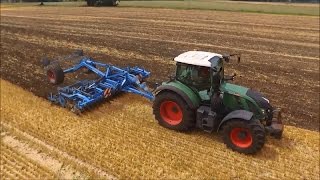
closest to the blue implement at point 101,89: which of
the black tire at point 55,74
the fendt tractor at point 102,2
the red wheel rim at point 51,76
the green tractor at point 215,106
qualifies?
the black tire at point 55,74

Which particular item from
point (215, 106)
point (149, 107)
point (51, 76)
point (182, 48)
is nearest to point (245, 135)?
point (215, 106)

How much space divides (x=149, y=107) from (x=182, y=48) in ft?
29.5

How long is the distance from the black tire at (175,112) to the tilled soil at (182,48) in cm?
323

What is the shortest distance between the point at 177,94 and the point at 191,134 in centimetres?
111

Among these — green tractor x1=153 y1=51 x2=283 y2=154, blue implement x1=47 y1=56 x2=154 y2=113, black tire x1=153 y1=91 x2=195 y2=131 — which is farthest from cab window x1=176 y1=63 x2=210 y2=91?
blue implement x1=47 y1=56 x2=154 y2=113

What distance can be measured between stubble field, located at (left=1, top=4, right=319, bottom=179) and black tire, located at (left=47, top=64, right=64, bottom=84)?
1.06 ft

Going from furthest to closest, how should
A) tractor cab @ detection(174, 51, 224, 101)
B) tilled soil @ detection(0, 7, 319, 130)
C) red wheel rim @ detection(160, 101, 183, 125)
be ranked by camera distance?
tilled soil @ detection(0, 7, 319, 130) → red wheel rim @ detection(160, 101, 183, 125) → tractor cab @ detection(174, 51, 224, 101)

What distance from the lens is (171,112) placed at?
862cm

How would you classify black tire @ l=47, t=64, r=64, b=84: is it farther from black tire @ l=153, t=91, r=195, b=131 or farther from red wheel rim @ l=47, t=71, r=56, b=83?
black tire @ l=153, t=91, r=195, b=131

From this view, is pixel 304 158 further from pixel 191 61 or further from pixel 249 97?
pixel 191 61

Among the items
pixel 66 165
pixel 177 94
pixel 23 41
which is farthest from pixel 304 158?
pixel 23 41

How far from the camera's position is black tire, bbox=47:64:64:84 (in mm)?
11633

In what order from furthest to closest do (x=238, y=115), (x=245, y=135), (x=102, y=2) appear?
(x=102, y=2)
(x=245, y=135)
(x=238, y=115)

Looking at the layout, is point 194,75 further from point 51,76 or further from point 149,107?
point 51,76
